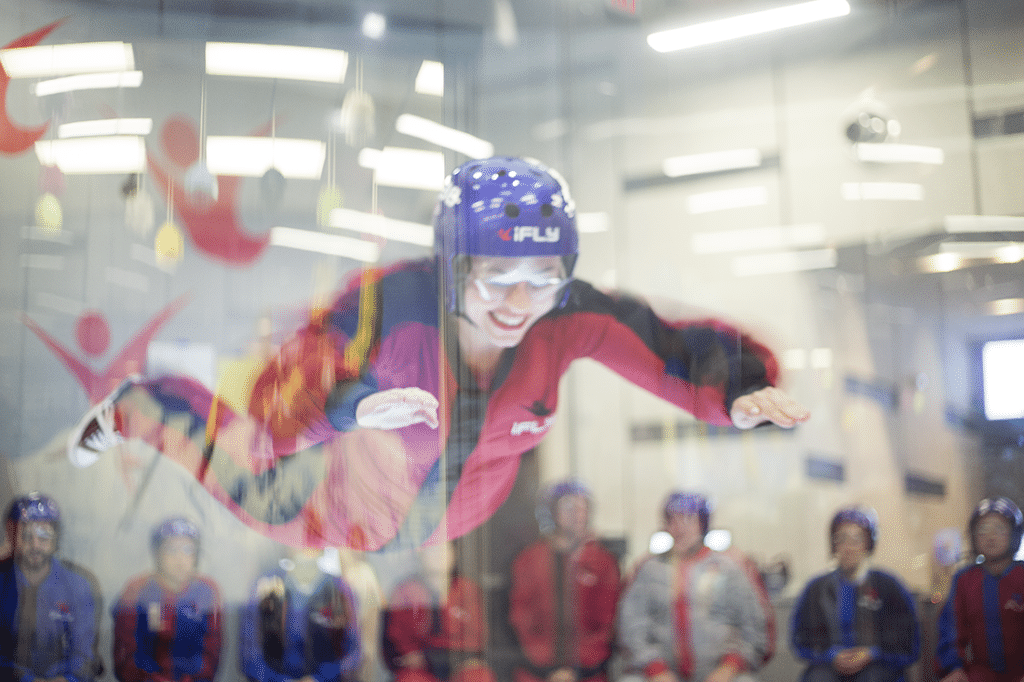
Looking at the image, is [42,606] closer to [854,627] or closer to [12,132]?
[12,132]

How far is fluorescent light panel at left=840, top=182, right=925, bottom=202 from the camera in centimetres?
291

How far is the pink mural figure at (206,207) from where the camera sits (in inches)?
113

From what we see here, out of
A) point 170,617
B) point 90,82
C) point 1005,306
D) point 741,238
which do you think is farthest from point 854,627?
point 90,82

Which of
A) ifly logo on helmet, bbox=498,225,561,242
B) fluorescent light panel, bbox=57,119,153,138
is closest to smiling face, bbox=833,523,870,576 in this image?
ifly logo on helmet, bbox=498,225,561,242

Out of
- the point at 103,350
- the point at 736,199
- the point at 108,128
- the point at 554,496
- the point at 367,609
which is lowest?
the point at 367,609

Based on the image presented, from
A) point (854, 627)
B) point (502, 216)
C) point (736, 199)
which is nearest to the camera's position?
point (502, 216)

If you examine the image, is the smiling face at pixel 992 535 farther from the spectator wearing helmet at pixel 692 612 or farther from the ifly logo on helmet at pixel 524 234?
the ifly logo on helmet at pixel 524 234

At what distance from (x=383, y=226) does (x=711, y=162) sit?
127 centimetres

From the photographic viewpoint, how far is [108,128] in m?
2.93

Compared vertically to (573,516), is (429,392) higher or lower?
higher

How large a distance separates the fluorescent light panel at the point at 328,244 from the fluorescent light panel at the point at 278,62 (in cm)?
60

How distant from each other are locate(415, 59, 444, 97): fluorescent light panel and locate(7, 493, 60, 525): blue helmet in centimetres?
210

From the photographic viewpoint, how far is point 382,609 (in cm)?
275

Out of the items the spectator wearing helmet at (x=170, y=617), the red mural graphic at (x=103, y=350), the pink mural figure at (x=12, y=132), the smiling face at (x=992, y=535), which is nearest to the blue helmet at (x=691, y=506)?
the smiling face at (x=992, y=535)
